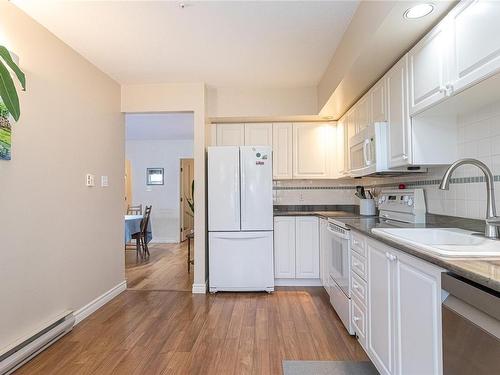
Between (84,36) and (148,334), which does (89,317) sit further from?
(84,36)

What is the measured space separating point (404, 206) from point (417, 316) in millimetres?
1277

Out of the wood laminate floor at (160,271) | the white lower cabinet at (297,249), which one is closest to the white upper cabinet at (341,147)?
the white lower cabinet at (297,249)

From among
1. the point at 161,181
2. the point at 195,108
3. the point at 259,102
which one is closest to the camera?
the point at 195,108

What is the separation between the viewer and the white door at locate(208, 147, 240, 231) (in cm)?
328

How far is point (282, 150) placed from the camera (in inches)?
148

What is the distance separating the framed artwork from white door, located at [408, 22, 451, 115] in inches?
104

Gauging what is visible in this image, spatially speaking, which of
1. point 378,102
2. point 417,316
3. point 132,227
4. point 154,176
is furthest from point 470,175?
point 154,176

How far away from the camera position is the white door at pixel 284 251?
347cm

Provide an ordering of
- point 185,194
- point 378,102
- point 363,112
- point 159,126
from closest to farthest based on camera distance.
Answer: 1. point 378,102
2. point 363,112
3. point 159,126
4. point 185,194

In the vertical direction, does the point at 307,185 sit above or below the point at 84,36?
below

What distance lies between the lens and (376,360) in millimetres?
1649

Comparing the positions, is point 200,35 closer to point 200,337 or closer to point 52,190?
point 52,190

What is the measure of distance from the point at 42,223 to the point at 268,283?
7.51 ft

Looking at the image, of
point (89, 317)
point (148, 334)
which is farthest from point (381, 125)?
point (89, 317)
